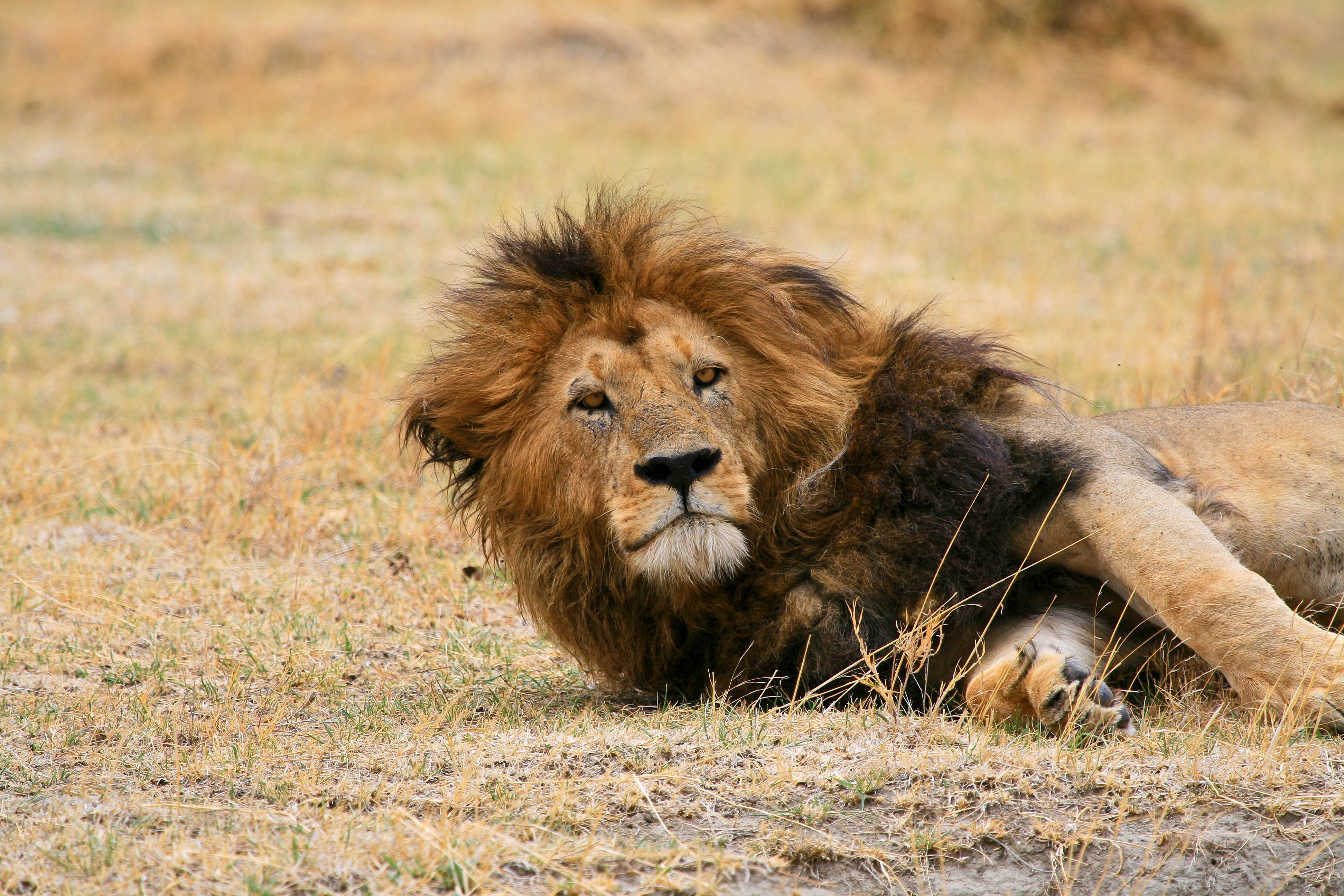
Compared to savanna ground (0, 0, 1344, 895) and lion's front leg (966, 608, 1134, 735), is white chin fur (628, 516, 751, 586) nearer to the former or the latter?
savanna ground (0, 0, 1344, 895)

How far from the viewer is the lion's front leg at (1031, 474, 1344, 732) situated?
117 inches

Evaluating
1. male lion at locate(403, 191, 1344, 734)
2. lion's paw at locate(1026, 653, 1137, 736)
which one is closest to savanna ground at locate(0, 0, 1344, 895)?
lion's paw at locate(1026, 653, 1137, 736)

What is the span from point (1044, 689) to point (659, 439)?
1.03 metres

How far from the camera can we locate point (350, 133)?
50.0 feet

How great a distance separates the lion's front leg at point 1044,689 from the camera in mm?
3049

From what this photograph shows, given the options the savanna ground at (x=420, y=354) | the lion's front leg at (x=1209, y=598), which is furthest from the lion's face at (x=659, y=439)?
the lion's front leg at (x=1209, y=598)

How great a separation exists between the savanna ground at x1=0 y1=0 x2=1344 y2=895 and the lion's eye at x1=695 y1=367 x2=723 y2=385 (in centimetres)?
79

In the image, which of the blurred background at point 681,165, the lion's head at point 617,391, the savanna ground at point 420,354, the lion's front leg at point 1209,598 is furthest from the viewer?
the blurred background at point 681,165

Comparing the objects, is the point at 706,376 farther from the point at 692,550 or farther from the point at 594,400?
the point at 692,550

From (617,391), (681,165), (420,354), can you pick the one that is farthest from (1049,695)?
(681,165)

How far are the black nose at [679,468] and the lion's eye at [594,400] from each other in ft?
0.93

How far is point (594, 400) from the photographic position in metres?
3.33

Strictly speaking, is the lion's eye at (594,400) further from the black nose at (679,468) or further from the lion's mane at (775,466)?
the black nose at (679,468)

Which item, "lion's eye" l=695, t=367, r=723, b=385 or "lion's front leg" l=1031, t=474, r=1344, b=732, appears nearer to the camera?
"lion's front leg" l=1031, t=474, r=1344, b=732
